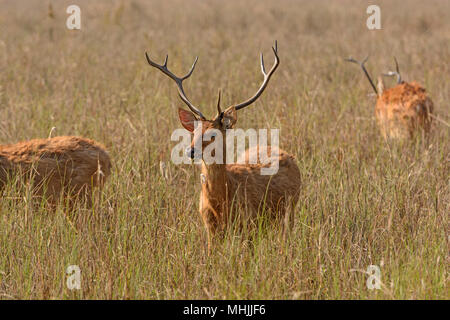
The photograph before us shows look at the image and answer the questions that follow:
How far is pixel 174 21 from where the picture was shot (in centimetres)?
1850

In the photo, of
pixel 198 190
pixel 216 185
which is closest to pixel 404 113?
pixel 198 190

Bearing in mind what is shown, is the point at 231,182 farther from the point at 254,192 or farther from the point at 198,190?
the point at 198,190

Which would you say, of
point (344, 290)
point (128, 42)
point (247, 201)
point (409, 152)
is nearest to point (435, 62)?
point (409, 152)

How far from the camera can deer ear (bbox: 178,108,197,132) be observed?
4.52 metres

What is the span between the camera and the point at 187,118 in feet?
15.0

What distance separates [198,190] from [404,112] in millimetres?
3259

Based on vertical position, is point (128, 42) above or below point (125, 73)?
above

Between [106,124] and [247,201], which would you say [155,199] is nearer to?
[247,201]

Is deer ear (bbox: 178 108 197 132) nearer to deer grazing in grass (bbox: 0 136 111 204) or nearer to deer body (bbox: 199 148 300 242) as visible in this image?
deer body (bbox: 199 148 300 242)

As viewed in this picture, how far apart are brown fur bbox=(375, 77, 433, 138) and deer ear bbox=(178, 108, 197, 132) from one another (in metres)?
3.39

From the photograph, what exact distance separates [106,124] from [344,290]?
4.03m

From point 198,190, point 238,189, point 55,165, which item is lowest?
point 198,190

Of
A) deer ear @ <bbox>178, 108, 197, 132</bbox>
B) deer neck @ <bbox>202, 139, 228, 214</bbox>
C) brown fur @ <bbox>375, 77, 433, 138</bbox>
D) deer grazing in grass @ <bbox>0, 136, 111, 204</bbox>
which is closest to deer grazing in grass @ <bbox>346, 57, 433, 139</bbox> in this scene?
brown fur @ <bbox>375, 77, 433, 138</bbox>

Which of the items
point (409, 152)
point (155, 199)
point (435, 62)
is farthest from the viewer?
point (435, 62)
